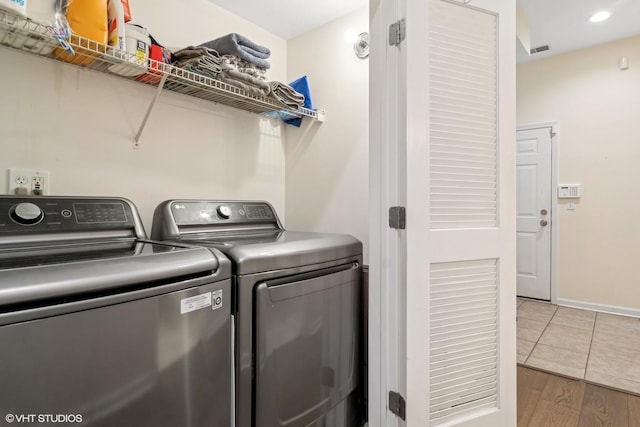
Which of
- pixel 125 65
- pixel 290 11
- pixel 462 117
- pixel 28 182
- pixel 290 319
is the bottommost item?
pixel 290 319

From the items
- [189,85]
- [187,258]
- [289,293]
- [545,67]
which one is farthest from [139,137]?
[545,67]

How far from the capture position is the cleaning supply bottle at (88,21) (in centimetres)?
115

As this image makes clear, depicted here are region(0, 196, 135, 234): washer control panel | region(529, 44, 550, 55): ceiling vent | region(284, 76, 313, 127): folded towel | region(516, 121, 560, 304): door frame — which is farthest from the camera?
region(516, 121, 560, 304): door frame

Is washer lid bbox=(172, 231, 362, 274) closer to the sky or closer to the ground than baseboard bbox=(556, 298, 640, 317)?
closer to the sky

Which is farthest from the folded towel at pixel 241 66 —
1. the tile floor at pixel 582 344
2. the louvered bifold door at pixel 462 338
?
the tile floor at pixel 582 344

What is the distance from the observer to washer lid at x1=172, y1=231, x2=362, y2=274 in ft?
3.45

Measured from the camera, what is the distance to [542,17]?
108 inches

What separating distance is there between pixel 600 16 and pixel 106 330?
4.00 m

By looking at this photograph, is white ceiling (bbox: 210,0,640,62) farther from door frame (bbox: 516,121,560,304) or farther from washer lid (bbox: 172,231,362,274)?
washer lid (bbox: 172,231,362,274)

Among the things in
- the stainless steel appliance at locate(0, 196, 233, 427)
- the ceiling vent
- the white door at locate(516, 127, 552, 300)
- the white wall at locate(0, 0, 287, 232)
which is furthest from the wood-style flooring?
the ceiling vent

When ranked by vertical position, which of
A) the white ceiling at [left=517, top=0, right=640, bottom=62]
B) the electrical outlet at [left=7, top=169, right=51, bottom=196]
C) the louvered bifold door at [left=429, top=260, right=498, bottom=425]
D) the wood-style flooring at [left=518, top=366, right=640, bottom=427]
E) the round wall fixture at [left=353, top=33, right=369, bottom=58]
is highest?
the white ceiling at [left=517, top=0, right=640, bottom=62]

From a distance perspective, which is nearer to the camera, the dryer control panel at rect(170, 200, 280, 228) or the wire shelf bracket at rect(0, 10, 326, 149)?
the wire shelf bracket at rect(0, 10, 326, 149)

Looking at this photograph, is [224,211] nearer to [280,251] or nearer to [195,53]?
[280,251]

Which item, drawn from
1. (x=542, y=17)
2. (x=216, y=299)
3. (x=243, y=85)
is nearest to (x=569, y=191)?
(x=542, y=17)
